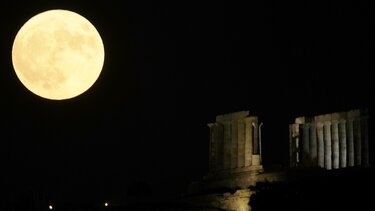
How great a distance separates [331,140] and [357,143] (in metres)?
2.54

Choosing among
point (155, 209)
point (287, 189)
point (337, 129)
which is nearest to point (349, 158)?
point (337, 129)

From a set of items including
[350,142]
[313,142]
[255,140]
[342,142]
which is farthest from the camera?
[255,140]

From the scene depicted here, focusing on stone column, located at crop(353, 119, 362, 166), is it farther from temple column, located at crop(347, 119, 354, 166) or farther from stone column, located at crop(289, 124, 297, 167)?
stone column, located at crop(289, 124, 297, 167)

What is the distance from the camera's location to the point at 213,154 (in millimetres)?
81625

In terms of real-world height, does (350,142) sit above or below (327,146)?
below

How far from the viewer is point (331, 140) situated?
76.7 meters

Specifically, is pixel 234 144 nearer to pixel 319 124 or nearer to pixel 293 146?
pixel 293 146

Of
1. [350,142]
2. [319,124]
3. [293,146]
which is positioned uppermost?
[319,124]

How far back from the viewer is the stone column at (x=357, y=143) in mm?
74312

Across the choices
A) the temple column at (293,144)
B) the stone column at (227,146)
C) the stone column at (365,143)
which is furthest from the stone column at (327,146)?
the stone column at (227,146)

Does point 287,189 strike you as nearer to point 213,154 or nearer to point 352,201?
point 352,201

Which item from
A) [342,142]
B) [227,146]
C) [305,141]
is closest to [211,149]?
Answer: [227,146]

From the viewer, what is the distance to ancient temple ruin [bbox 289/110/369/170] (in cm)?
7438

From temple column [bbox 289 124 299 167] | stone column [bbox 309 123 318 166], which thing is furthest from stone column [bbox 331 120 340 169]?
temple column [bbox 289 124 299 167]
